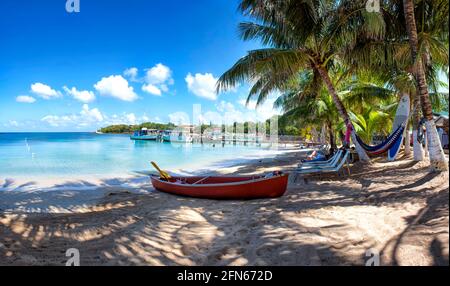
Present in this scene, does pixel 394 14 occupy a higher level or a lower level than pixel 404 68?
higher

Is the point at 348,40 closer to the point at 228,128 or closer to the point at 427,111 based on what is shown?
the point at 427,111

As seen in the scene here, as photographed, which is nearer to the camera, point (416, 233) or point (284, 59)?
point (416, 233)

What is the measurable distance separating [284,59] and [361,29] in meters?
2.35

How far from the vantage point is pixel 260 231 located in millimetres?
3574

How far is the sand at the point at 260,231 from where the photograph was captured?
264cm

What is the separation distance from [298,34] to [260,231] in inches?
278

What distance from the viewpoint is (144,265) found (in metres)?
2.82

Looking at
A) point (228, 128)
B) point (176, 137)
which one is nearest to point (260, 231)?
point (176, 137)

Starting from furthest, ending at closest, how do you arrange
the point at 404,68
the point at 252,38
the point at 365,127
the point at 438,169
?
the point at 365,127, the point at 252,38, the point at 404,68, the point at 438,169

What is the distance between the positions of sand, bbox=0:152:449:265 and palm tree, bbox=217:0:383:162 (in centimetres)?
466

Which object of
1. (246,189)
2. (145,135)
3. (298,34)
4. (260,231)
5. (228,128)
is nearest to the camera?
(260,231)

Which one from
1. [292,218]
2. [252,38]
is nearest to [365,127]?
[252,38]
